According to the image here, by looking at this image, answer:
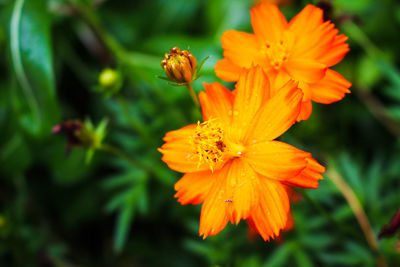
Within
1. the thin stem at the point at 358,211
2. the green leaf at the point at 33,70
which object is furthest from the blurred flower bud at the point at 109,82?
the thin stem at the point at 358,211

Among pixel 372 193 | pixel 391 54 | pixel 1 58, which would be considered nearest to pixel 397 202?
pixel 372 193

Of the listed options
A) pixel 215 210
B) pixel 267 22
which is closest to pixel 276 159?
pixel 215 210

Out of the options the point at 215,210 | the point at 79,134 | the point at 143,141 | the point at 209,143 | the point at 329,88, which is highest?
the point at 329,88

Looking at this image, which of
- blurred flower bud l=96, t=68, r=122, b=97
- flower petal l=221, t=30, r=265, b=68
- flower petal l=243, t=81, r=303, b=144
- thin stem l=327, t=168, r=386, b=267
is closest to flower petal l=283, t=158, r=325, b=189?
flower petal l=243, t=81, r=303, b=144

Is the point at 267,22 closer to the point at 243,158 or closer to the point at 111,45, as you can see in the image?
the point at 243,158

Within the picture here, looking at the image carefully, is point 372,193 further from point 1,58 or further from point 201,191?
point 1,58

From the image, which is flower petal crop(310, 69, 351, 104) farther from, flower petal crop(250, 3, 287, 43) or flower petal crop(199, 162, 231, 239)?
flower petal crop(199, 162, 231, 239)
